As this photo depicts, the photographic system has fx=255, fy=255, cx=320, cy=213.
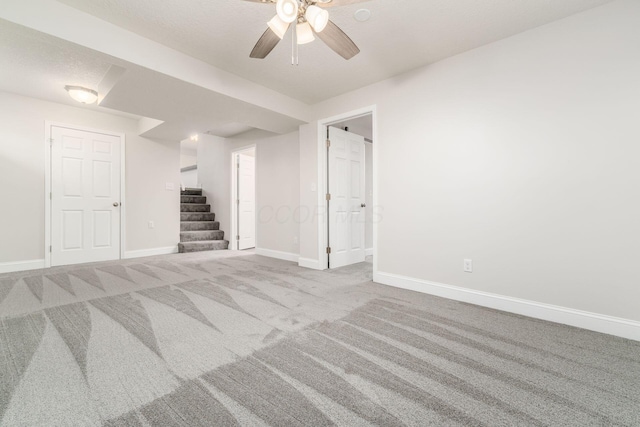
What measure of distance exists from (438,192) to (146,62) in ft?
10.2

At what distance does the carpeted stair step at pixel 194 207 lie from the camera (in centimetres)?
607

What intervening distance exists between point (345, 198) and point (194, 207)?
4077mm

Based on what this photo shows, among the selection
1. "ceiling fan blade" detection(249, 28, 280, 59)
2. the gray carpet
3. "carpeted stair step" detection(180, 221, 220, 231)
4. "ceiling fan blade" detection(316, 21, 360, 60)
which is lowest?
the gray carpet

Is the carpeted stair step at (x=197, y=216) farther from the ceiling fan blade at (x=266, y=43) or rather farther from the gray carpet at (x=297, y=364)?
the ceiling fan blade at (x=266, y=43)

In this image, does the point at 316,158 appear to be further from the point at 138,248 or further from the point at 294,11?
the point at 138,248

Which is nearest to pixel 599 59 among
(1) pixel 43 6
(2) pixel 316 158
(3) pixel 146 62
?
(2) pixel 316 158

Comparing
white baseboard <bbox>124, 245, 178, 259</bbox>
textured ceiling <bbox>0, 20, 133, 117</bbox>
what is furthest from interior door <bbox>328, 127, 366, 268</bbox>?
white baseboard <bbox>124, 245, 178, 259</bbox>

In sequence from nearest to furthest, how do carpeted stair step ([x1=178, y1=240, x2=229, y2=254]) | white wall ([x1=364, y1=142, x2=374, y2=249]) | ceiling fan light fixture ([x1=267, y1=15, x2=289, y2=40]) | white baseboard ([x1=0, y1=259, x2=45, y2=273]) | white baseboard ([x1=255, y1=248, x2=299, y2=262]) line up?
ceiling fan light fixture ([x1=267, y1=15, x2=289, y2=40])
white baseboard ([x1=0, y1=259, x2=45, y2=273])
white baseboard ([x1=255, y1=248, x2=299, y2=262])
white wall ([x1=364, y1=142, x2=374, y2=249])
carpeted stair step ([x1=178, y1=240, x2=229, y2=254])

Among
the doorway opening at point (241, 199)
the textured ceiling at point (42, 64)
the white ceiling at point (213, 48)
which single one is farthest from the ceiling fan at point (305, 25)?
the doorway opening at point (241, 199)

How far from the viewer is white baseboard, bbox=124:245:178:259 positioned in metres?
4.61

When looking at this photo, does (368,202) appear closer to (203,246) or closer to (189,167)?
(203,246)

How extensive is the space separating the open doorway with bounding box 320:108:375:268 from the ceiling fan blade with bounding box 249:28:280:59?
1.73m

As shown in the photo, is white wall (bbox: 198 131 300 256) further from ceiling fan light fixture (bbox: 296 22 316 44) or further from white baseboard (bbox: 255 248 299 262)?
ceiling fan light fixture (bbox: 296 22 316 44)

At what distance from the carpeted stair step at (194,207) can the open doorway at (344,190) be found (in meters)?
3.85
